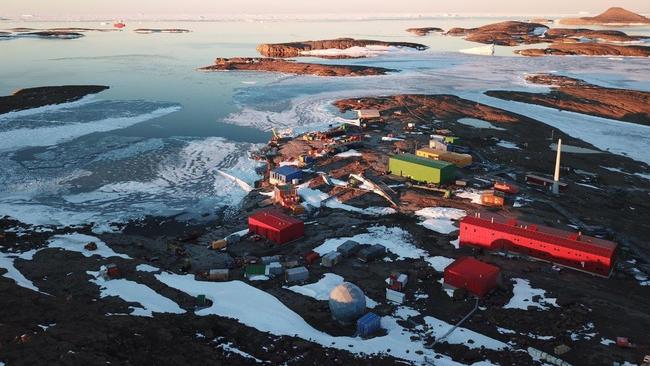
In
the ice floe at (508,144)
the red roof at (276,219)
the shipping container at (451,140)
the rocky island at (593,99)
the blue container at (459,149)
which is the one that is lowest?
the red roof at (276,219)

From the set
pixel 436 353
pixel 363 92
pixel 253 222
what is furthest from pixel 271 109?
pixel 436 353

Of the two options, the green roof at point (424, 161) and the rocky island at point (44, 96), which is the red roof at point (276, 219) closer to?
the green roof at point (424, 161)

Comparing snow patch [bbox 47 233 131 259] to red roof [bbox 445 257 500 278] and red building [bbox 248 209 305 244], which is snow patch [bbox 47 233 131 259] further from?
red roof [bbox 445 257 500 278]

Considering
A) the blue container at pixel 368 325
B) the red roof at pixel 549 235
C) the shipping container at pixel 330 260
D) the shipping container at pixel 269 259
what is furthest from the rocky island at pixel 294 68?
the blue container at pixel 368 325

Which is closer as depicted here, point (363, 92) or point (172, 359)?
point (172, 359)

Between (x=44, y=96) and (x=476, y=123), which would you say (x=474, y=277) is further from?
(x=44, y=96)

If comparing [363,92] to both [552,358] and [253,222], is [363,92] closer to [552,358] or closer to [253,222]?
[253,222]
